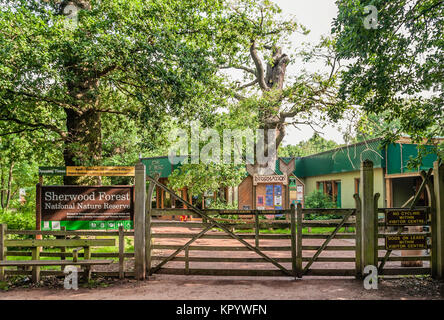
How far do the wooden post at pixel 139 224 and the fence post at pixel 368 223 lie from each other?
4993mm

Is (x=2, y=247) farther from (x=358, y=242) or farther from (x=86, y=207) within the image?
(x=358, y=242)

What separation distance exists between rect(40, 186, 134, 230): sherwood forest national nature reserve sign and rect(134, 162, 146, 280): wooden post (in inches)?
33.6

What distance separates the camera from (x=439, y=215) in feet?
24.8

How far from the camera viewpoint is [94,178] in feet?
37.0

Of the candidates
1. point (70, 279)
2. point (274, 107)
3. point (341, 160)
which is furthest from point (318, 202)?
point (70, 279)

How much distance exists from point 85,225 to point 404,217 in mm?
7685

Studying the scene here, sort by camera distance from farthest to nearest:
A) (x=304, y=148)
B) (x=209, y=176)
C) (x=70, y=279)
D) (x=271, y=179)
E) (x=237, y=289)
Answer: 1. (x=304, y=148)
2. (x=271, y=179)
3. (x=209, y=176)
4. (x=70, y=279)
5. (x=237, y=289)

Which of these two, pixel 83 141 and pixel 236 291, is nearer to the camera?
pixel 236 291

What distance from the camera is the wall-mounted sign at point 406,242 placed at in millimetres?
7441

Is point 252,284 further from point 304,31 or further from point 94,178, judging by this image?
point 304,31

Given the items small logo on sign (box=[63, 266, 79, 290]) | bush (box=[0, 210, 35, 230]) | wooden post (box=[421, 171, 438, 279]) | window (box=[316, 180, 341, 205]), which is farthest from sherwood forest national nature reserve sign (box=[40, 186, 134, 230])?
window (box=[316, 180, 341, 205])

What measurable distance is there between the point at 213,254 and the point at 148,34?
756cm

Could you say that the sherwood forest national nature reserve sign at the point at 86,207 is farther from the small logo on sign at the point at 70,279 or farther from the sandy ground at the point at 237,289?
the sandy ground at the point at 237,289

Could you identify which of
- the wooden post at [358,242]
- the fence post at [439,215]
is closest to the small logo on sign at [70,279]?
the wooden post at [358,242]
